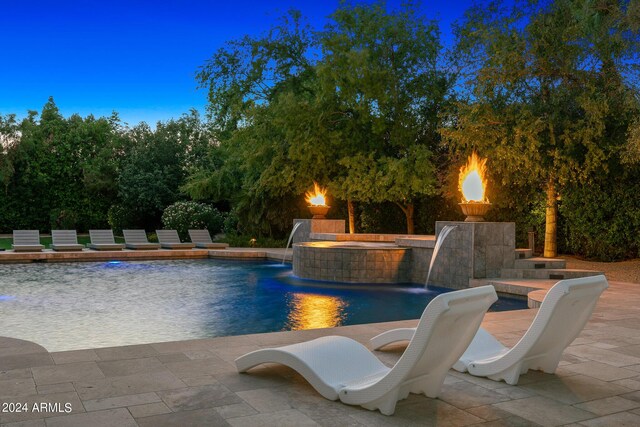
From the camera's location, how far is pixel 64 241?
17.8 meters

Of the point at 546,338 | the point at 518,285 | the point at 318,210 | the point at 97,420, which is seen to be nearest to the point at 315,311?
the point at 518,285

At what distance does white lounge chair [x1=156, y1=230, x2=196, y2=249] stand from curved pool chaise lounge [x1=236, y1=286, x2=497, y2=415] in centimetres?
1501

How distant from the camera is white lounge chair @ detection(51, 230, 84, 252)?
17531 mm

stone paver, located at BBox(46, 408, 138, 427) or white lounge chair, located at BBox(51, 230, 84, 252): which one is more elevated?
white lounge chair, located at BBox(51, 230, 84, 252)

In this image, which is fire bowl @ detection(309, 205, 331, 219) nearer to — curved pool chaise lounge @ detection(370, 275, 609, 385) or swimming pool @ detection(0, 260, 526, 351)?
swimming pool @ detection(0, 260, 526, 351)

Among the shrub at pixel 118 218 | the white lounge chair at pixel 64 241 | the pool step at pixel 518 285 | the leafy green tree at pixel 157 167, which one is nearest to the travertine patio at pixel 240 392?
the pool step at pixel 518 285

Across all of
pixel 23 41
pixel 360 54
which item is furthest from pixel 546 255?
pixel 23 41

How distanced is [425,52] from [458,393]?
15.9 metres

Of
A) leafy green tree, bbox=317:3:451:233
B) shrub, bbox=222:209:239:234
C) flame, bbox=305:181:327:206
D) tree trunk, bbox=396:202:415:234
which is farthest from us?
shrub, bbox=222:209:239:234

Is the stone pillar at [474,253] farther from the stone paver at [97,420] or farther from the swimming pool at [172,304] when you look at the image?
the stone paver at [97,420]

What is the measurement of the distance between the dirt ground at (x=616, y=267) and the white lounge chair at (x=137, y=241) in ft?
39.9

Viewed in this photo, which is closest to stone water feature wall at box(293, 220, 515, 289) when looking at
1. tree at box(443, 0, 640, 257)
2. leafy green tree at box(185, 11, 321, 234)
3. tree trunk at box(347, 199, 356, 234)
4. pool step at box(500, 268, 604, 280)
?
pool step at box(500, 268, 604, 280)

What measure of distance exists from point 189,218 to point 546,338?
19.6m

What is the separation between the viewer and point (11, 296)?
411 inches
